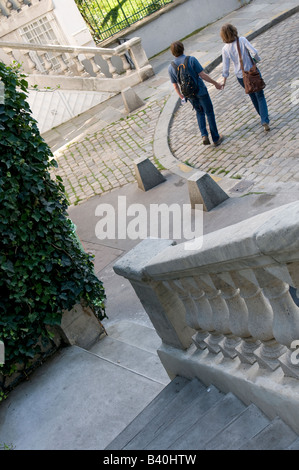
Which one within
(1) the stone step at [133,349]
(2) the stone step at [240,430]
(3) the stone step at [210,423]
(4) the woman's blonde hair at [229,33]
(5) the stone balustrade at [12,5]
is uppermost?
(5) the stone balustrade at [12,5]

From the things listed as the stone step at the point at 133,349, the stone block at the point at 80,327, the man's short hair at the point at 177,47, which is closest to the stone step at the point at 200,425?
the stone step at the point at 133,349

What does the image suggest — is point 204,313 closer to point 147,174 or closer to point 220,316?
point 220,316

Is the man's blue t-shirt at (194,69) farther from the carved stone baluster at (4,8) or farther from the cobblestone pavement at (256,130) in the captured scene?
the carved stone baluster at (4,8)

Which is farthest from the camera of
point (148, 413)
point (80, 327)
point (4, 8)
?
point (4, 8)

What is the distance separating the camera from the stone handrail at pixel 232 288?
2381mm

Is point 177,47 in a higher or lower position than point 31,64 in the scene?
lower


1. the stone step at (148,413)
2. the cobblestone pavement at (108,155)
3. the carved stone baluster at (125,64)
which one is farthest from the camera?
the carved stone baluster at (125,64)

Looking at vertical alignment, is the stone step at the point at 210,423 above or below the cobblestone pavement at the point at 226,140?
above

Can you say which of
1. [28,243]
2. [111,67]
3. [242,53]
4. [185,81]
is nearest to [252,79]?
[242,53]

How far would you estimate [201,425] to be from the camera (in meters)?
3.55

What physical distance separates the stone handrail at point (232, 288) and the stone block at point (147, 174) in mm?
5600

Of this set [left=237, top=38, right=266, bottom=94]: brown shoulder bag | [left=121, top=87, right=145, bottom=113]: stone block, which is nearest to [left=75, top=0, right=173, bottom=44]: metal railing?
[left=121, top=87, right=145, bottom=113]: stone block

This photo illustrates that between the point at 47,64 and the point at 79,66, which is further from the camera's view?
the point at 47,64

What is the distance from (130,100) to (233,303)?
11.1 meters
